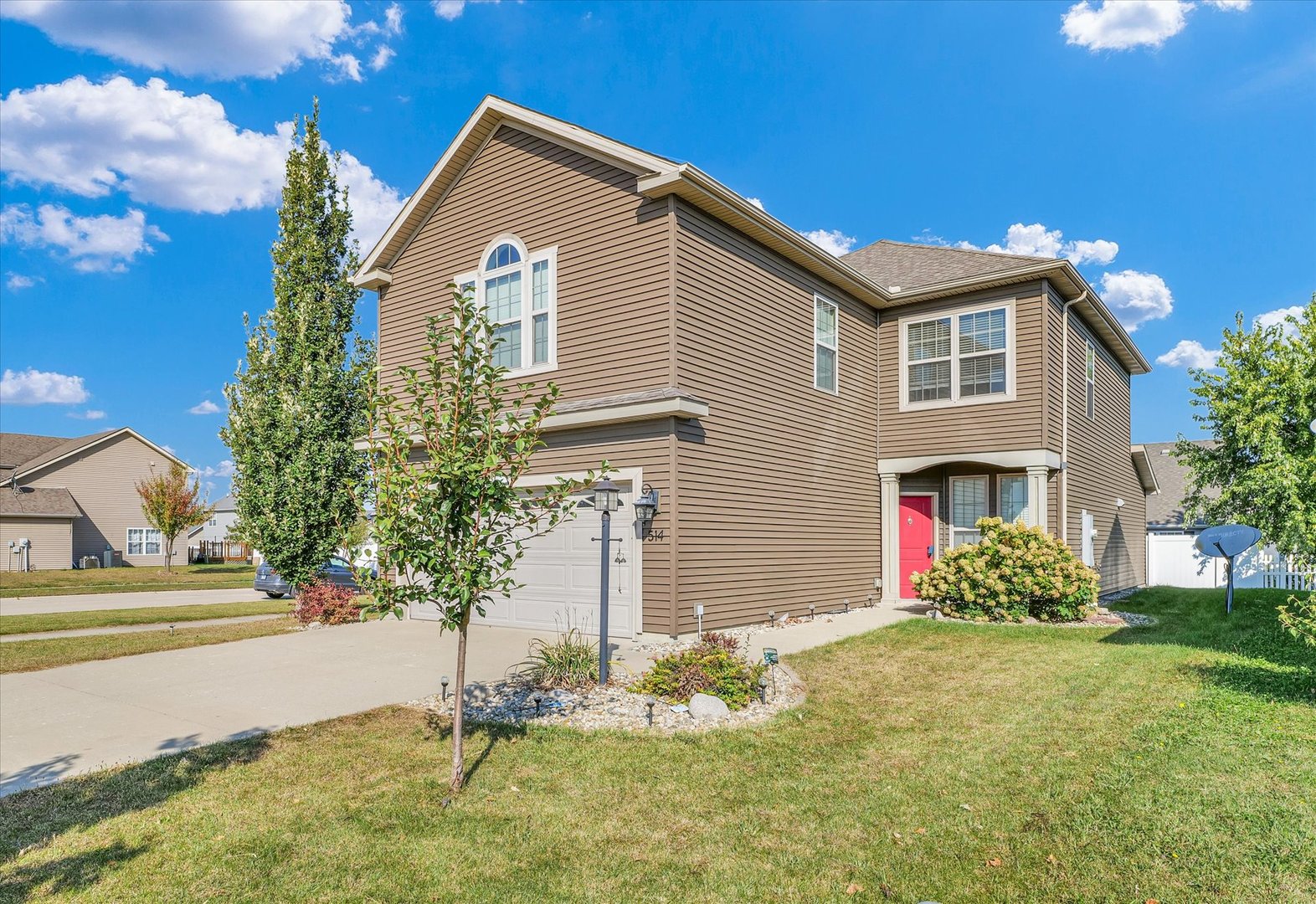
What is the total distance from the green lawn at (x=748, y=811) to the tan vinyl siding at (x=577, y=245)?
18.1 ft

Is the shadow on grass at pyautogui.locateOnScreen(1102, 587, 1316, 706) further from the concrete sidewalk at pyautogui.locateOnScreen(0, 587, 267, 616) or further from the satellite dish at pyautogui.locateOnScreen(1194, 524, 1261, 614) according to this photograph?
the concrete sidewalk at pyautogui.locateOnScreen(0, 587, 267, 616)

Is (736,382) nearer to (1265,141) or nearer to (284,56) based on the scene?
(284,56)

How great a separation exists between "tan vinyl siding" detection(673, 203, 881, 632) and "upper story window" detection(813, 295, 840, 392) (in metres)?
0.18

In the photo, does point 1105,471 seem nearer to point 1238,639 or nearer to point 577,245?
point 1238,639

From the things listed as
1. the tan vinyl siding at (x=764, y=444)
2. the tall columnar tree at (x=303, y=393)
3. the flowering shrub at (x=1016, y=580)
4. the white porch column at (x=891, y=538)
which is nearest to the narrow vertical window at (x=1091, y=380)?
the white porch column at (x=891, y=538)

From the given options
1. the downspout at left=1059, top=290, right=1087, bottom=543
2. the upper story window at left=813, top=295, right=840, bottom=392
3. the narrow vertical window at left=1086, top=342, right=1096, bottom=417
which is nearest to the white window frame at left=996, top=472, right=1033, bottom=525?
the downspout at left=1059, top=290, right=1087, bottom=543

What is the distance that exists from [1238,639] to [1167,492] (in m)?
23.2

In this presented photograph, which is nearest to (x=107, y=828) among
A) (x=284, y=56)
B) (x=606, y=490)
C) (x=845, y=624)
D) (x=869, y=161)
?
(x=606, y=490)

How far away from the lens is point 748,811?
458cm

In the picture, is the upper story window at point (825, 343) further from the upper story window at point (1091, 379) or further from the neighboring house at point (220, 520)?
the neighboring house at point (220, 520)

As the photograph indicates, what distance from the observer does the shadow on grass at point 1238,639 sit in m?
7.21

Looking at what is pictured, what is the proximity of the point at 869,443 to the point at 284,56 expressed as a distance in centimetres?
1343

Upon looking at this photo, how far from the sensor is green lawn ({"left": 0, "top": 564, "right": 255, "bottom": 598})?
74.1 ft

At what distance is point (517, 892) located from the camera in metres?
3.64
